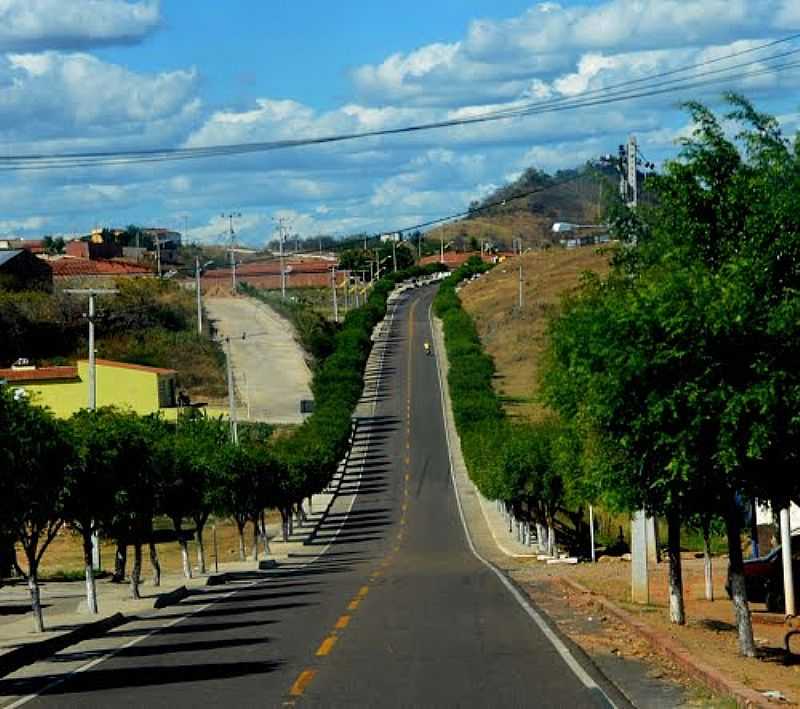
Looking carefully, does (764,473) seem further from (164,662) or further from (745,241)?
(164,662)

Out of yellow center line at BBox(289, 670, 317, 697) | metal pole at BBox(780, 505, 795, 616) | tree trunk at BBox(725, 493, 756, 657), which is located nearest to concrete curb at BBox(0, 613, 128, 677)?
yellow center line at BBox(289, 670, 317, 697)

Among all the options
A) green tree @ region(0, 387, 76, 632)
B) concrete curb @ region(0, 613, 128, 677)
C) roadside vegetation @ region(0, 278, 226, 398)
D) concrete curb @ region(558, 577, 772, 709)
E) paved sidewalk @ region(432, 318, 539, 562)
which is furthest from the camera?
roadside vegetation @ region(0, 278, 226, 398)

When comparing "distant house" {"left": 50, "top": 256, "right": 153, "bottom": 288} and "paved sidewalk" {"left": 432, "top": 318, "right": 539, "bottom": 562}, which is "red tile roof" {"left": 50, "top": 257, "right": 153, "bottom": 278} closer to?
"distant house" {"left": 50, "top": 256, "right": 153, "bottom": 288}

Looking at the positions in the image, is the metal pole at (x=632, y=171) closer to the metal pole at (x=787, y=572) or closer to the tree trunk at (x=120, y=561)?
the metal pole at (x=787, y=572)

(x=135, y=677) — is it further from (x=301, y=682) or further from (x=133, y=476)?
(x=133, y=476)

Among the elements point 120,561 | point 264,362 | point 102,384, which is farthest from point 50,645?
point 264,362

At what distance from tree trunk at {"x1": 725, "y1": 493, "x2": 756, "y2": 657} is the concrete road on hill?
8910 centimetres

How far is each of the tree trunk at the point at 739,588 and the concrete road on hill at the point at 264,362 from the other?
89.1 meters

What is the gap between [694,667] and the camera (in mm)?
17625

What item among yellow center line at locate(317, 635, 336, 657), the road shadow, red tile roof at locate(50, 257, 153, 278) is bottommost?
yellow center line at locate(317, 635, 336, 657)

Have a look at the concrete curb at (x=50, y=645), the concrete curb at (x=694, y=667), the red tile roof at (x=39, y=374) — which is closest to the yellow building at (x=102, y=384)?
the red tile roof at (x=39, y=374)

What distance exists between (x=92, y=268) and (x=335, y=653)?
489ft

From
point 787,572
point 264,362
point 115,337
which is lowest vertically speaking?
point 787,572

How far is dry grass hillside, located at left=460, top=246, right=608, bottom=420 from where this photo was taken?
132 meters
